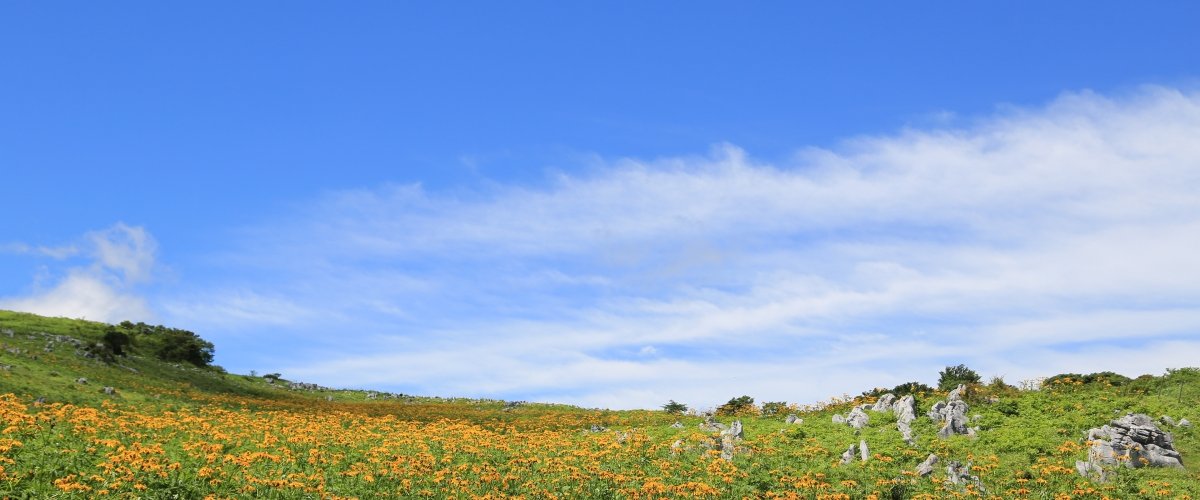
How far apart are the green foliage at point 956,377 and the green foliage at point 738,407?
10032mm

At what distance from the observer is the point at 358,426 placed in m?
33.8

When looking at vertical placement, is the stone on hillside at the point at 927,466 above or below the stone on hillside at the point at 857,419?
below

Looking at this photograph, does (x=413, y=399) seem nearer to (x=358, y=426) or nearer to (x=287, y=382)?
(x=287, y=382)

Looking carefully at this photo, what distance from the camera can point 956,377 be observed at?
42.8 m

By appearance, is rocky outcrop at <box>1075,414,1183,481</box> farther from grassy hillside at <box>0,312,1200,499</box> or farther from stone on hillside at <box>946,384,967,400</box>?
stone on hillside at <box>946,384,967,400</box>

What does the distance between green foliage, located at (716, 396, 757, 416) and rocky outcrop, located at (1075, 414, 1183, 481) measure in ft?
59.3

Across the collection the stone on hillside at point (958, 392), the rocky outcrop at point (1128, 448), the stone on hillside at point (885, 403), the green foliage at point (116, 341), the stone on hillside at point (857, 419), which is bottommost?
the rocky outcrop at point (1128, 448)

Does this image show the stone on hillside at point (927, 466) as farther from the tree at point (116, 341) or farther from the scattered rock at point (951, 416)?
the tree at point (116, 341)

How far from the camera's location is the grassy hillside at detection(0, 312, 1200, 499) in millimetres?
20719

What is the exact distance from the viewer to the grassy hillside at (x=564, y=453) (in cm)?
2072

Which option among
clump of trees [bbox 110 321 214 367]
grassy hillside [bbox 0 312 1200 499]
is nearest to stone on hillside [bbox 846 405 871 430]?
grassy hillside [bbox 0 312 1200 499]

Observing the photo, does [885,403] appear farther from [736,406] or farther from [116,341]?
[116,341]

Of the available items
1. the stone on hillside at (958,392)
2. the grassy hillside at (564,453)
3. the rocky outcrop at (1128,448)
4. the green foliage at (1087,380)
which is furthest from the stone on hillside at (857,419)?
the green foliage at (1087,380)

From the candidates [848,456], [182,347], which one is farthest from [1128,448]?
[182,347]
